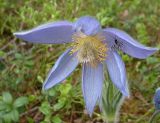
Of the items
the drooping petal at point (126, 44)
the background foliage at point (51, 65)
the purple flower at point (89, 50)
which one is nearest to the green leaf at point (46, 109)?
the background foliage at point (51, 65)

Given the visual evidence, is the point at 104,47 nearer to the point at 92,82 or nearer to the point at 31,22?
the point at 92,82

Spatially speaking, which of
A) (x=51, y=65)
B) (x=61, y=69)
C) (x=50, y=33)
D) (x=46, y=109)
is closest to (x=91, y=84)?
(x=61, y=69)

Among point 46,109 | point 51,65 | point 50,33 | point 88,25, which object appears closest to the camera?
A: point 88,25

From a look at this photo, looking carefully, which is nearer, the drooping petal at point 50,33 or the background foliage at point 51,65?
the drooping petal at point 50,33

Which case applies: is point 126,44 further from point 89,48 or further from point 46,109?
point 46,109

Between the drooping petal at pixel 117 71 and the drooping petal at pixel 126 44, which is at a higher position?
the drooping petal at pixel 126 44

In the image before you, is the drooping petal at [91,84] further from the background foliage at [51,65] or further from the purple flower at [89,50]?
the background foliage at [51,65]

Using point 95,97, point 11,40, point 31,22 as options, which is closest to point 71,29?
point 95,97
